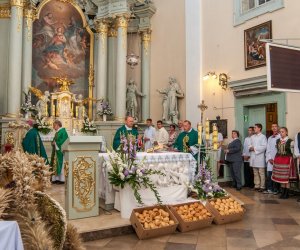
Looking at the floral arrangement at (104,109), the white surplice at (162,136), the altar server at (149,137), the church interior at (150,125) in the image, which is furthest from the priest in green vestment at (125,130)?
the floral arrangement at (104,109)

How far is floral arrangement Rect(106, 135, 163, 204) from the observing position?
4570mm

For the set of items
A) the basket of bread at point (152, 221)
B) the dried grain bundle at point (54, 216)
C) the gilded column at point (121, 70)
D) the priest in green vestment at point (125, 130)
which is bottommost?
the basket of bread at point (152, 221)

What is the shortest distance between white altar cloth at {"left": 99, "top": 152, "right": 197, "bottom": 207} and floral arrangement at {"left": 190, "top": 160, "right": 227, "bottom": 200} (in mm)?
162

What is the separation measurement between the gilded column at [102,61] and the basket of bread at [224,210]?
24.2ft

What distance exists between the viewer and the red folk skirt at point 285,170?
6.64m

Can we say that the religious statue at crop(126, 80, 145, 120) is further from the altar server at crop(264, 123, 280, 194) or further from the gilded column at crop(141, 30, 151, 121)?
the altar server at crop(264, 123, 280, 194)

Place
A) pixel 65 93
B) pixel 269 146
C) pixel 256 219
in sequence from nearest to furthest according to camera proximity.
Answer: pixel 256 219 < pixel 269 146 < pixel 65 93

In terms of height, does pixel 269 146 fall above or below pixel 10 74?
below

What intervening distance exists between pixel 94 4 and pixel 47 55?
8.76 ft

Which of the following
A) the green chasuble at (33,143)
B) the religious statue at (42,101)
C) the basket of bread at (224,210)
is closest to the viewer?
the basket of bread at (224,210)

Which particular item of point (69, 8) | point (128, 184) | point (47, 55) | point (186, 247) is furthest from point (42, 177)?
point (69, 8)

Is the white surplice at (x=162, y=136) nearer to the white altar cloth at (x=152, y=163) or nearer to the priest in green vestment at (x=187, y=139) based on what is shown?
the priest in green vestment at (x=187, y=139)

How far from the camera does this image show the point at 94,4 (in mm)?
12047

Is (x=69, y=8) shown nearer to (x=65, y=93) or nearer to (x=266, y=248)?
(x=65, y=93)
